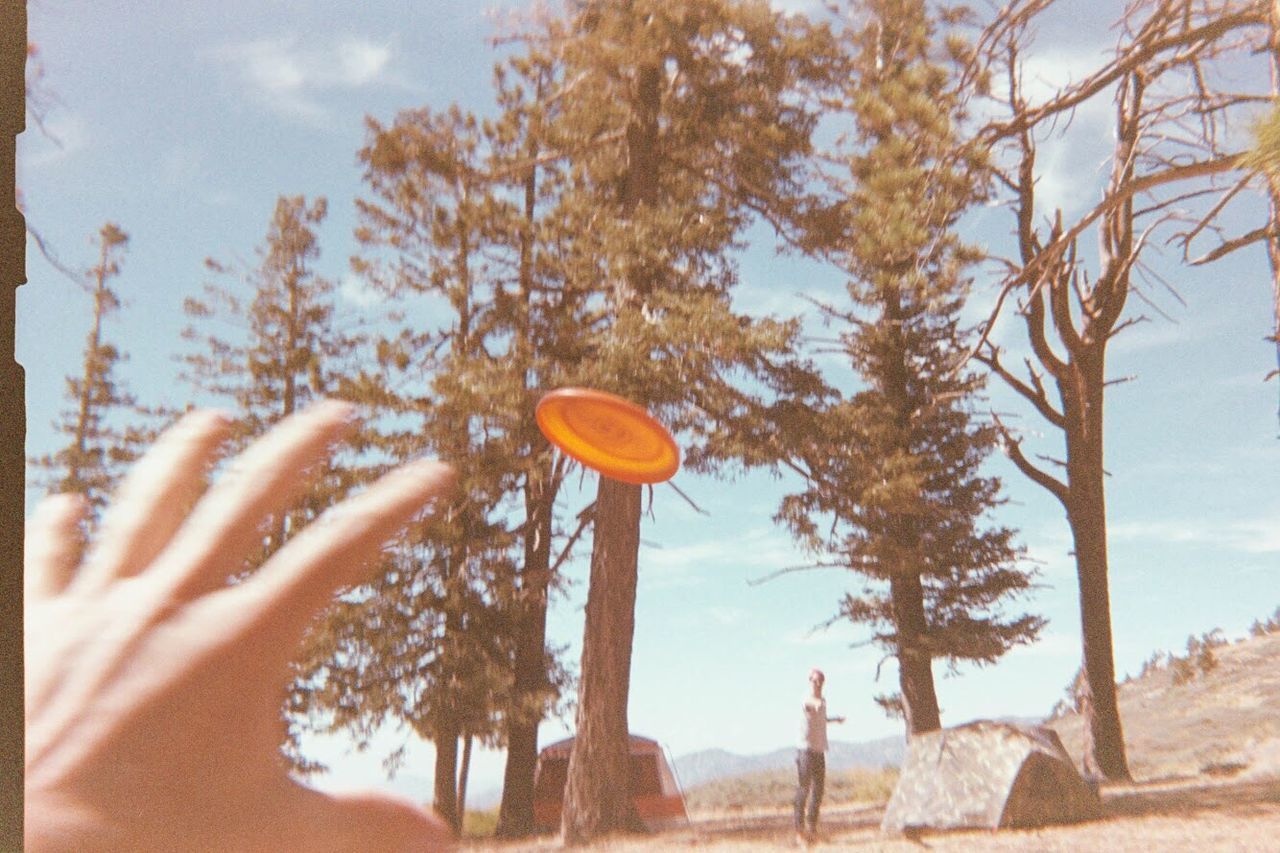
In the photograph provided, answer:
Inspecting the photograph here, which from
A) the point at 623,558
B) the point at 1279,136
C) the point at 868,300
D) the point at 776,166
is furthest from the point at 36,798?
the point at 868,300

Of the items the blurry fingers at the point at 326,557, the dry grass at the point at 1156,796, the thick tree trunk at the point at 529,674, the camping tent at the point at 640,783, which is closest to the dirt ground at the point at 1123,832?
the dry grass at the point at 1156,796

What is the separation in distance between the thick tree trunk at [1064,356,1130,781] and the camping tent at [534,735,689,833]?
5.19m

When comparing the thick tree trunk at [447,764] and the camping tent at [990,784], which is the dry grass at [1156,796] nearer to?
the camping tent at [990,784]

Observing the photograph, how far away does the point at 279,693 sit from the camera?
1.44 feet

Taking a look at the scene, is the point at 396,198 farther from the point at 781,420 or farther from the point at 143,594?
the point at 143,594

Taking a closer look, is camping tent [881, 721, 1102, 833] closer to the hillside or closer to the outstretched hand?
the hillside

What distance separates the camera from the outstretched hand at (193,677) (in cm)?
42

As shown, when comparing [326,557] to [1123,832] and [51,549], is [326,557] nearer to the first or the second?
[51,549]

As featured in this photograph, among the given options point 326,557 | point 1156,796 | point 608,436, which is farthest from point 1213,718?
point 326,557

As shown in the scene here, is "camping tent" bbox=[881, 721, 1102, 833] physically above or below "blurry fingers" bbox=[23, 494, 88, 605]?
below

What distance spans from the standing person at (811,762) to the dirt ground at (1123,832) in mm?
202

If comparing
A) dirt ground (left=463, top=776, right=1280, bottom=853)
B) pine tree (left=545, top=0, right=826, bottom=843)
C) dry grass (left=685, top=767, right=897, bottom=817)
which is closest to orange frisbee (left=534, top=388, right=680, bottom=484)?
dirt ground (left=463, top=776, right=1280, bottom=853)

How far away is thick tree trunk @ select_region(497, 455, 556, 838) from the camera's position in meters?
10.4

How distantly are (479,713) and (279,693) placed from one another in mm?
10459
